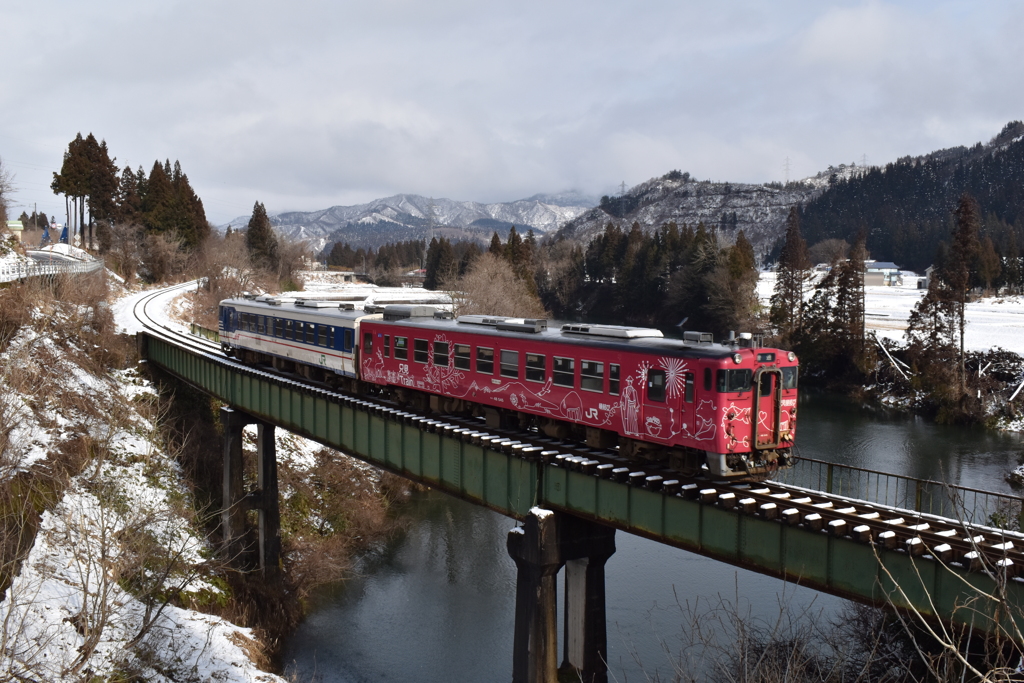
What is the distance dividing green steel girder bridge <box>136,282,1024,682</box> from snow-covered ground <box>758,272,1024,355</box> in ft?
132

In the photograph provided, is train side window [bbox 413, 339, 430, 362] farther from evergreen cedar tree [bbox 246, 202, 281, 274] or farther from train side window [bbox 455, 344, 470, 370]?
evergreen cedar tree [bbox 246, 202, 281, 274]

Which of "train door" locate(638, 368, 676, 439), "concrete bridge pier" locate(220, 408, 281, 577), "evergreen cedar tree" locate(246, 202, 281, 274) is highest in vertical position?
"evergreen cedar tree" locate(246, 202, 281, 274)

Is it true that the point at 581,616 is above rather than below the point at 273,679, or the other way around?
above

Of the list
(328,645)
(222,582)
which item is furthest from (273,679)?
(222,582)

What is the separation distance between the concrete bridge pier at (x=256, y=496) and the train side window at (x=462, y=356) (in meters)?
12.6

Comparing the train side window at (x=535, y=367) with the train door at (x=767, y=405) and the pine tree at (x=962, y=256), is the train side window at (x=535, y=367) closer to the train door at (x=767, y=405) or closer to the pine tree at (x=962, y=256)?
the train door at (x=767, y=405)

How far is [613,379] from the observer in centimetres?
1788

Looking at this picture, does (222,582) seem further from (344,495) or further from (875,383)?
(875,383)

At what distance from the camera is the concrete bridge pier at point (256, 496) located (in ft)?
104

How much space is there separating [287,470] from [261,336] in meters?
8.11

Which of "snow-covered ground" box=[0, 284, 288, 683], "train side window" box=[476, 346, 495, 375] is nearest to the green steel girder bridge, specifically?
"train side window" box=[476, 346, 495, 375]

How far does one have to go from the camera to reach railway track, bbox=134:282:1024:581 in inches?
472

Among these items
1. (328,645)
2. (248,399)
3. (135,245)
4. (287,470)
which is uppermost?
(135,245)

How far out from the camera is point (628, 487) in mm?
16188
